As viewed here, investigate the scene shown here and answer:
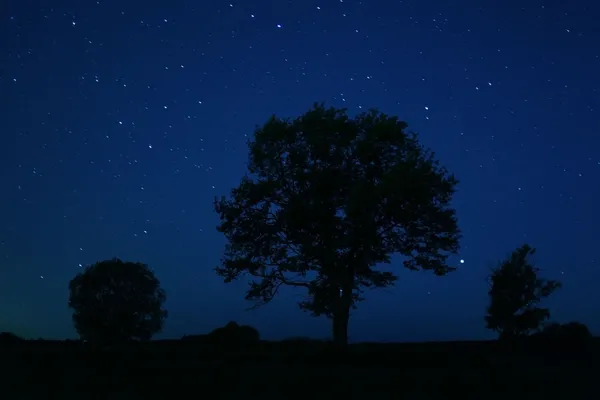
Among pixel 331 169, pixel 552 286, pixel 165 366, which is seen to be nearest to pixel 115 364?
pixel 165 366

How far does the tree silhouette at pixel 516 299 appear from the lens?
44781mm

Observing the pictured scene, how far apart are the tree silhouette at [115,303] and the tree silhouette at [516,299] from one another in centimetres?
2931

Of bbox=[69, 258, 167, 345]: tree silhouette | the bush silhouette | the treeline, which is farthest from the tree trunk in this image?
bbox=[69, 258, 167, 345]: tree silhouette

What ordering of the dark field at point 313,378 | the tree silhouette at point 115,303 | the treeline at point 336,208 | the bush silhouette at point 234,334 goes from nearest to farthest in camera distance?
the dark field at point 313,378 < the treeline at point 336,208 < the bush silhouette at point 234,334 < the tree silhouette at point 115,303

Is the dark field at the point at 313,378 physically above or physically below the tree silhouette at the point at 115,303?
below

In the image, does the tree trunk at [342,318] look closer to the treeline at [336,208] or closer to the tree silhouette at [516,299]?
the treeline at [336,208]

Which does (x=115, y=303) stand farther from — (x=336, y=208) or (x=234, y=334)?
(x=336, y=208)

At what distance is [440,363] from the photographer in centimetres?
2073

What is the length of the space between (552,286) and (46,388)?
41.7 m

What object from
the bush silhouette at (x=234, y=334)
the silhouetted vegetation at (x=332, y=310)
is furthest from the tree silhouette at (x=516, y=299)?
the bush silhouette at (x=234, y=334)

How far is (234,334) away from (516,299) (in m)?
Answer: 21.6

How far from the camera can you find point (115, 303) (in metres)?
52.3

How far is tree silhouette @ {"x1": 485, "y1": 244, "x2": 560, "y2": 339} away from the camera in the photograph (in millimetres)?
44781

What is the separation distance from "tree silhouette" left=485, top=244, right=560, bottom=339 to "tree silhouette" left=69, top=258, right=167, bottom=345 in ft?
96.2
